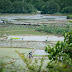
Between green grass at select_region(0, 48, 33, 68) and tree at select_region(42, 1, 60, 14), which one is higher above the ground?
green grass at select_region(0, 48, 33, 68)

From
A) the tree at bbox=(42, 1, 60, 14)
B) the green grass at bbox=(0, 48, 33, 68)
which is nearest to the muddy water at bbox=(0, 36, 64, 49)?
the green grass at bbox=(0, 48, 33, 68)

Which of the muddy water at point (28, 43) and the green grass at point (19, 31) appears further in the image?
the green grass at point (19, 31)

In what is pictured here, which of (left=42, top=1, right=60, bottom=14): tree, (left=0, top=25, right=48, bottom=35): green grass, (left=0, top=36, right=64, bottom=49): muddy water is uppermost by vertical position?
(left=0, top=36, right=64, bottom=49): muddy water

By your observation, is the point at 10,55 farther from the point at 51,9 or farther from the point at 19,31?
the point at 51,9

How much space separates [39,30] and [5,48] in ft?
32.3

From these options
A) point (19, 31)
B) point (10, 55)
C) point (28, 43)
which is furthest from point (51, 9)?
point (10, 55)

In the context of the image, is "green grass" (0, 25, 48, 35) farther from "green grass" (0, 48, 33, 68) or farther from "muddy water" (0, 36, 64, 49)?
"green grass" (0, 48, 33, 68)

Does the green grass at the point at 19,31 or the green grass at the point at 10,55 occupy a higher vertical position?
the green grass at the point at 10,55

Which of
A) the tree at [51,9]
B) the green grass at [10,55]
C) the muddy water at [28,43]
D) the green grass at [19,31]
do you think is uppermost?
the green grass at [10,55]

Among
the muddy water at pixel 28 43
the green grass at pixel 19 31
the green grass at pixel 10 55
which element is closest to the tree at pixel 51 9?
the green grass at pixel 19 31

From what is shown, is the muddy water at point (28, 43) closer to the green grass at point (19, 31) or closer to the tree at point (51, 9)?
the green grass at point (19, 31)

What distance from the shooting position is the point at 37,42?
18672 millimetres

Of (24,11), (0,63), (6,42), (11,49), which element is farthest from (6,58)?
(24,11)

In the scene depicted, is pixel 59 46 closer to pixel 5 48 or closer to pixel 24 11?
pixel 5 48
